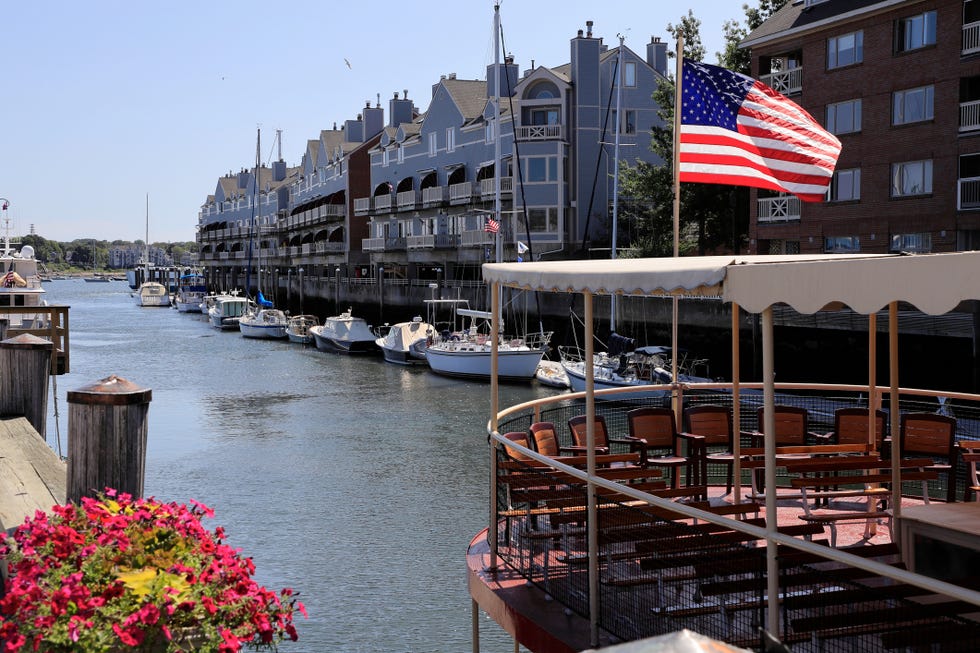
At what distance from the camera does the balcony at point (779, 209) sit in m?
42.5

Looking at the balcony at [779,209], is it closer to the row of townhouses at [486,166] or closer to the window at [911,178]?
the window at [911,178]

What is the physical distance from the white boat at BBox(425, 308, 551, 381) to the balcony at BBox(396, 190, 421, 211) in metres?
24.0

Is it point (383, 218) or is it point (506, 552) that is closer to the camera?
point (506, 552)

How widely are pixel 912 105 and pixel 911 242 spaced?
4916 mm

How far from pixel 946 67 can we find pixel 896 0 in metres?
3.01

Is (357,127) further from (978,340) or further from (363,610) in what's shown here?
(363,610)

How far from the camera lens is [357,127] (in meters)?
105

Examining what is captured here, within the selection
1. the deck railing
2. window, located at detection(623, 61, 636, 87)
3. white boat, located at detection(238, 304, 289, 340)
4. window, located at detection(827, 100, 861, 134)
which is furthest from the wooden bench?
white boat, located at detection(238, 304, 289, 340)

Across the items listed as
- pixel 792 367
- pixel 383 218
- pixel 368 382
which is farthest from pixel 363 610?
pixel 383 218

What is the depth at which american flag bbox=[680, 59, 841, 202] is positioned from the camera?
10.9 meters

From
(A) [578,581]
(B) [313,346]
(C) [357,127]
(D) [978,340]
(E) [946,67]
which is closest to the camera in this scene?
(A) [578,581]

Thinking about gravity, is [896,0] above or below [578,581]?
above

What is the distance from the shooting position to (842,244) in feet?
135

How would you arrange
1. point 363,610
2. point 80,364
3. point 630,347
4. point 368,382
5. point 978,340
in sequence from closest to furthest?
point 363,610 < point 978,340 < point 630,347 < point 368,382 < point 80,364
